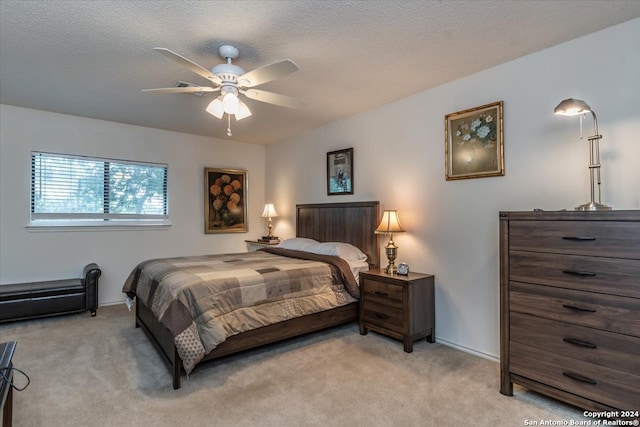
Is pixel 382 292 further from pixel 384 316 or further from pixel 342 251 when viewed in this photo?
pixel 342 251

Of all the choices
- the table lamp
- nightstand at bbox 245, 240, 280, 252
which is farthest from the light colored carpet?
nightstand at bbox 245, 240, 280, 252

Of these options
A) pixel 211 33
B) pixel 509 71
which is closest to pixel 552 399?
pixel 509 71

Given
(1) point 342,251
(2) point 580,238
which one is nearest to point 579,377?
(2) point 580,238

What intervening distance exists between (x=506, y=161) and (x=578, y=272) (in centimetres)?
118

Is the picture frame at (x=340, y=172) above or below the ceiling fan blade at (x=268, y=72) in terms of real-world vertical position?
below

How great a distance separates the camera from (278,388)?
2359mm

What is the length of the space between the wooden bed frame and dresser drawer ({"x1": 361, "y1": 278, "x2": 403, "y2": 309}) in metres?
0.28

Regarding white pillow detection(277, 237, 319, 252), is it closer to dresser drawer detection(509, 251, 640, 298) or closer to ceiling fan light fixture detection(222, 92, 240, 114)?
ceiling fan light fixture detection(222, 92, 240, 114)

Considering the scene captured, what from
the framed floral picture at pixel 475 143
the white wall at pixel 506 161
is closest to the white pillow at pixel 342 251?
the white wall at pixel 506 161

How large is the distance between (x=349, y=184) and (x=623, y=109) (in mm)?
2682

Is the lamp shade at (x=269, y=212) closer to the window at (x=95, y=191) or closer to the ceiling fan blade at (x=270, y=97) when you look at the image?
the window at (x=95, y=191)

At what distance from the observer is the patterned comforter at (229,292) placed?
95.7 inches

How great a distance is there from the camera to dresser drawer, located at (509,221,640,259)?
5.87 feet

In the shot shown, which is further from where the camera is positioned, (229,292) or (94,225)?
(94,225)
